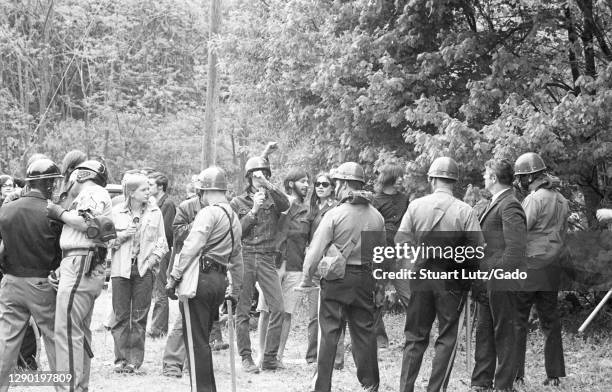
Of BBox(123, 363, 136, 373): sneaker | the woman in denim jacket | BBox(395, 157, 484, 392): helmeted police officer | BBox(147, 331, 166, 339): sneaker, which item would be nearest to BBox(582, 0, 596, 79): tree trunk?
BBox(395, 157, 484, 392): helmeted police officer

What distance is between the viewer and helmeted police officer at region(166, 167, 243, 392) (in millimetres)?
7434

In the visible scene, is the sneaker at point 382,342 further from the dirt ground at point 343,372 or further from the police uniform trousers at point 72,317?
the police uniform trousers at point 72,317

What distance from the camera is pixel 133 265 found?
9023 millimetres

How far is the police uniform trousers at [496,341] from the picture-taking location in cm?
806

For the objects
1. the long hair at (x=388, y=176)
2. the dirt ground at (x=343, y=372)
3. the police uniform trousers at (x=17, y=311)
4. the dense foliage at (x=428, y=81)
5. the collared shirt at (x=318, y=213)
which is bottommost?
the dirt ground at (x=343, y=372)

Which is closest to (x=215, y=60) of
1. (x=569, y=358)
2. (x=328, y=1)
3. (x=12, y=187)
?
(x=328, y=1)

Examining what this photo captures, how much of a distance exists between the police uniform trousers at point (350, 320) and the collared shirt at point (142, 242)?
7.38ft

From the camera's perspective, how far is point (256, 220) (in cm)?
917

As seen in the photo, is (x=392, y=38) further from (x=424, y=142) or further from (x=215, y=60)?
(x=215, y=60)

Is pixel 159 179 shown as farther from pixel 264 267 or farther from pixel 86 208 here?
pixel 86 208

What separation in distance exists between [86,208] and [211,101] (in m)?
11.5

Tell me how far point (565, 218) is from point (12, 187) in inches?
274

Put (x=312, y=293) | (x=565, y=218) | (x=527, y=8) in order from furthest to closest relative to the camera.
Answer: (x=527, y=8) < (x=312, y=293) < (x=565, y=218)

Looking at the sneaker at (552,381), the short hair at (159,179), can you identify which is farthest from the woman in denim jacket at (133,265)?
the sneaker at (552,381)
